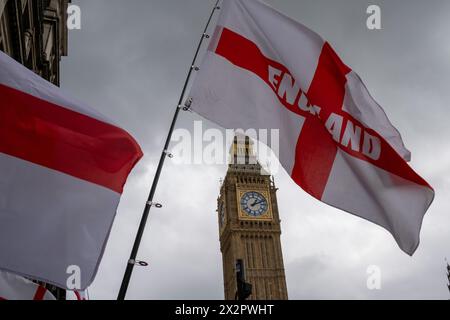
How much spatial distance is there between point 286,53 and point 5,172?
433 cm

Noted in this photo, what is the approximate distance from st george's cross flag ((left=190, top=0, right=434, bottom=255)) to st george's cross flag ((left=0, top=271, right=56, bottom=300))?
2.98 m

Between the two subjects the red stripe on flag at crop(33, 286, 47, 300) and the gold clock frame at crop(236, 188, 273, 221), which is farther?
the gold clock frame at crop(236, 188, 273, 221)

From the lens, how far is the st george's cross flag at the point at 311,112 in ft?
19.1

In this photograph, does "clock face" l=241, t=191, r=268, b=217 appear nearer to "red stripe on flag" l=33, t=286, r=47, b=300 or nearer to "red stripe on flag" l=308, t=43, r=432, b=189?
"red stripe on flag" l=308, t=43, r=432, b=189

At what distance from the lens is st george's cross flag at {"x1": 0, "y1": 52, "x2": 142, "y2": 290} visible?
3850 mm

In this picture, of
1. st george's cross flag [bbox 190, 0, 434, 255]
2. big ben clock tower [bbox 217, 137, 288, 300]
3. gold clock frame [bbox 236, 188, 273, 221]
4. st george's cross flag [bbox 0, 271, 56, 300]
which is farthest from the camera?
gold clock frame [bbox 236, 188, 273, 221]

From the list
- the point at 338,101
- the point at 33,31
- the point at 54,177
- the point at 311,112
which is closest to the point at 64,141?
the point at 54,177

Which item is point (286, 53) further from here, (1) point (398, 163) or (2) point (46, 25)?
(2) point (46, 25)

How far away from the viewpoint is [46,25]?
15.8 metres

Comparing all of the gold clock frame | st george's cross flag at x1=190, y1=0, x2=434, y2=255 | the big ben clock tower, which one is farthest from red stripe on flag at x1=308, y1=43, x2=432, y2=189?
the gold clock frame

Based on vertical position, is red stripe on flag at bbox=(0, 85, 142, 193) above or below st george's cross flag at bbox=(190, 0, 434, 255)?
below

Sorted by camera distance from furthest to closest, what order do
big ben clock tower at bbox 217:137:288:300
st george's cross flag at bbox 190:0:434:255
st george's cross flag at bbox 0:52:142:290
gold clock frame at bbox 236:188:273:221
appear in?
gold clock frame at bbox 236:188:273:221 < big ben clock tower at bbox 217:137:288:300 < st george's cross flag at bbox 190:0:434:255 < st george's cross flag at bbox 0:52:142:290

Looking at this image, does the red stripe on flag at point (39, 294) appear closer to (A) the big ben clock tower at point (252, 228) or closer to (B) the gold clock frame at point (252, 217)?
(A) the big ben clock tower at point (252, 228)
